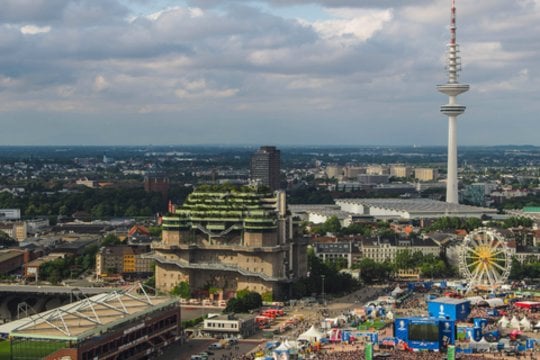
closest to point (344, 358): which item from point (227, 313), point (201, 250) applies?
point (227, 313)

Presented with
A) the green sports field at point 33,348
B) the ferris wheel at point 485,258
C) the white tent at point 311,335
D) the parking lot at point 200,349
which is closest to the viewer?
the green sports field at point 33,348

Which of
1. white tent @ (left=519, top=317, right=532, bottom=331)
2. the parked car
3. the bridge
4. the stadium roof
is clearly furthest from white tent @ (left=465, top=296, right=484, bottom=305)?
the bridge

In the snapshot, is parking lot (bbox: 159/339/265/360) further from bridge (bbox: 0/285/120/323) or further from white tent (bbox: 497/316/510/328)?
bridge (bbox: 0/285/120/323)

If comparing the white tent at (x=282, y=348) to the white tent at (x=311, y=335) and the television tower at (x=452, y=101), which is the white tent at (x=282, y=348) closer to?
the white tent at (x=311, y=335)

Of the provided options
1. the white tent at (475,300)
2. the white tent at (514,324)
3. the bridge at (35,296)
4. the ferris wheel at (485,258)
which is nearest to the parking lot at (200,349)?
the white tent at (514,324)

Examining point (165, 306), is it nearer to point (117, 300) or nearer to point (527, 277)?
point (117, 300)

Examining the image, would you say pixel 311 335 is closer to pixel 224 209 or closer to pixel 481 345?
pixel 481 345
